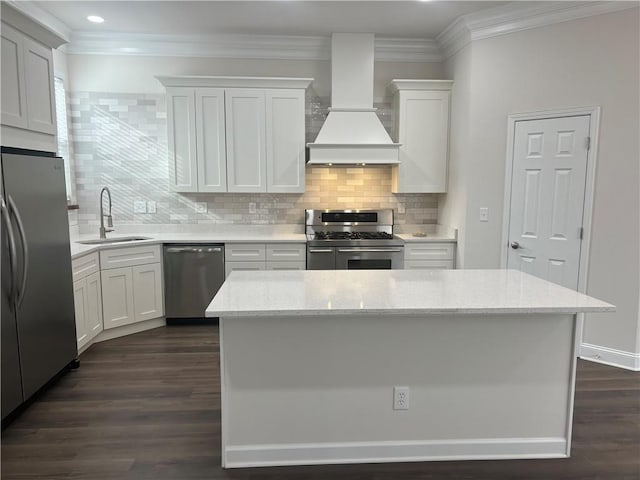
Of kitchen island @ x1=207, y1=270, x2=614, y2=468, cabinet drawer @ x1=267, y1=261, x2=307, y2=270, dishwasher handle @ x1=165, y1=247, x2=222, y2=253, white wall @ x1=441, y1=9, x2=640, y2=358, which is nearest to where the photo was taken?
kitchen island @ x1=207, y1=270, x2=614, y2=468

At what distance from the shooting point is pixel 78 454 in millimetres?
2340

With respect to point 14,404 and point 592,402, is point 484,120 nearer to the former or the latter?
point 592,402

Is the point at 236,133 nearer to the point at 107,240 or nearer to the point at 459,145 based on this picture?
the point at 107,240

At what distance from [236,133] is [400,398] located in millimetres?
3167

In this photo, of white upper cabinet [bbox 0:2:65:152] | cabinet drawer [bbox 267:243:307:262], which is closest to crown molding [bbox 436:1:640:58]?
cabinet drawer [bbox 267:243:307:262]

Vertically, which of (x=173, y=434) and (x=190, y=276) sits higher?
(x=190, y=276)

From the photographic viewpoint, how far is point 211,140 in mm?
4473

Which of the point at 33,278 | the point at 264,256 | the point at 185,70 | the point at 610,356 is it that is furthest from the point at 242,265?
the point at 610,356

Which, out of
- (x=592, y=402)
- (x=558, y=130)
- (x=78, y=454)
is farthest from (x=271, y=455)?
(x=558, y=130)

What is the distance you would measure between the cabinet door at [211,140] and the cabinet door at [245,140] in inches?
2.4

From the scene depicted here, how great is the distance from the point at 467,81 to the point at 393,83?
750 millimetres

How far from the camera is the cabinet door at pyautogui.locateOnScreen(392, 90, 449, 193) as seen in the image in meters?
4.55

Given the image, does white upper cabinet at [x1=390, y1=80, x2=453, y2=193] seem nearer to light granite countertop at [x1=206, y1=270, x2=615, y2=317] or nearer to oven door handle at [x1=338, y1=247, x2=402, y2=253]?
oven door handle at [x1=338, y1=247, x2=402, y2=253]

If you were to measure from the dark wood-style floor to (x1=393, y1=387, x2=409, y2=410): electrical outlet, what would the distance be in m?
0.30
